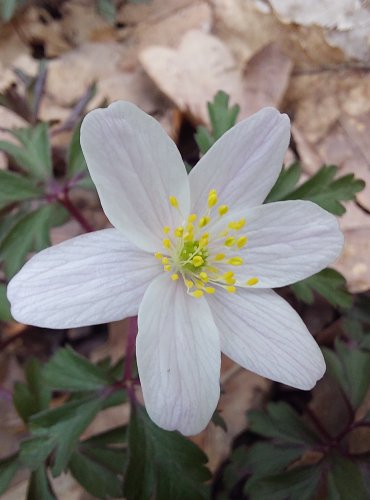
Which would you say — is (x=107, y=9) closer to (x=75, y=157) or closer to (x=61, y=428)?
(x=75, y=157)

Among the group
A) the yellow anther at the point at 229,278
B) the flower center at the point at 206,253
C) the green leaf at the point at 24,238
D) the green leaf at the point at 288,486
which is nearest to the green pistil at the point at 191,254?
the flower center at the point at 206,253

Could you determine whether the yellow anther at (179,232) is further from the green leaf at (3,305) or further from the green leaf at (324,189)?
the green leaf at (3,305)

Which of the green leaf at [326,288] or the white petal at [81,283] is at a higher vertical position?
the white petal at [81,283]

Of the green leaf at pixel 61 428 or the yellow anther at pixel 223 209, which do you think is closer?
the yellow anther at pixel 223 209

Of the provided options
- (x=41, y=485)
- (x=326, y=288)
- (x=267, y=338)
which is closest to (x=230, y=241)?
(x=267, y=338)

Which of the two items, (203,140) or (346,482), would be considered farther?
(203,140)
